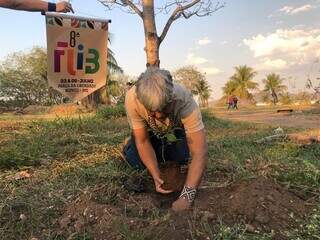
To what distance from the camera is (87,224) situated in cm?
293

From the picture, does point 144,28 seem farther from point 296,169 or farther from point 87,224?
point 87,224

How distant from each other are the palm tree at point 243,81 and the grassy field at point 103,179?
6019 centimetres

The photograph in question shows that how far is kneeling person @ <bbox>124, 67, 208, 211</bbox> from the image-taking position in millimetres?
2789

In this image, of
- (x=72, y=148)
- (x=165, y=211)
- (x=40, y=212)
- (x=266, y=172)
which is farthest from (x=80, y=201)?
(x=72, y=148)

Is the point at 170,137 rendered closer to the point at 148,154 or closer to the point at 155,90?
the point at 148,154

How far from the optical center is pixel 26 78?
4728 centimetres

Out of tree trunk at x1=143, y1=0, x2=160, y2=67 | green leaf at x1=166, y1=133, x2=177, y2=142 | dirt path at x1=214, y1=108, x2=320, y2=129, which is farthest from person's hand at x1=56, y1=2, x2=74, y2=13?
dirt path at x1=214, y1=108, x2=320, y2=129

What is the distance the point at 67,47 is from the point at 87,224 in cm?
390

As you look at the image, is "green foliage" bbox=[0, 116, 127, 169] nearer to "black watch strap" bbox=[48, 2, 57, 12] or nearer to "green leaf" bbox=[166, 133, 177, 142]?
"black watch strap" bbox=[48, 2, 57, 12]

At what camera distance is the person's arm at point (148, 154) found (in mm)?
3369

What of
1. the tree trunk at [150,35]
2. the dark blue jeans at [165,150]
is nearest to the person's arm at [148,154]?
the dark blue jeans at [165,150]

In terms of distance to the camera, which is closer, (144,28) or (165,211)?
(165,211)

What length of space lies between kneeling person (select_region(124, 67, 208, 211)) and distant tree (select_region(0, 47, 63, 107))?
146ft

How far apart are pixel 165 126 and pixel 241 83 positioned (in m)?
66.2
